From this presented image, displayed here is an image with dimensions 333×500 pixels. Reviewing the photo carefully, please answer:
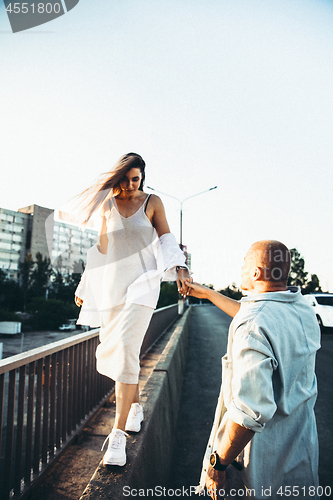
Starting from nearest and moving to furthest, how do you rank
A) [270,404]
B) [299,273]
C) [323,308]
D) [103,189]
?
[270,404] < [103,189] < [323,308] < [299,273]

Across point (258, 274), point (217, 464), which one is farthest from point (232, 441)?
point (258, 274)

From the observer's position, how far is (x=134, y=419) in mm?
2359

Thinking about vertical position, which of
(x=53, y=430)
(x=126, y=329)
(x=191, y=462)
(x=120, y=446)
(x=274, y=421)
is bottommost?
(x=191, y=462)

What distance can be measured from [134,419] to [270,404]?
144 centimetres

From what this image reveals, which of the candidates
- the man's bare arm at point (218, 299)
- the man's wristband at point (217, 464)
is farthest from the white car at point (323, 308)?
the man's wristband at point (217, 464)

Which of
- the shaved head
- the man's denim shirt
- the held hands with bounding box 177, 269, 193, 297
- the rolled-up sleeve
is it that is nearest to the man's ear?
the shaved head

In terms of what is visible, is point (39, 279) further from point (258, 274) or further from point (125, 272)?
point (258, 274)

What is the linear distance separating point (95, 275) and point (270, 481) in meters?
1.75

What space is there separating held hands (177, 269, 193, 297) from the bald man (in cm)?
74

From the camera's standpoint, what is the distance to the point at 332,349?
9945mm

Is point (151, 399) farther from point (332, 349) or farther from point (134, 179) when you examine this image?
point (332, 349)

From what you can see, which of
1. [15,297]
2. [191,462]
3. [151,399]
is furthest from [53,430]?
[15,297]

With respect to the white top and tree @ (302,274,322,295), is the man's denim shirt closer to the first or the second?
the white top

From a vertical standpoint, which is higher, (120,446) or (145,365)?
(120,446)
